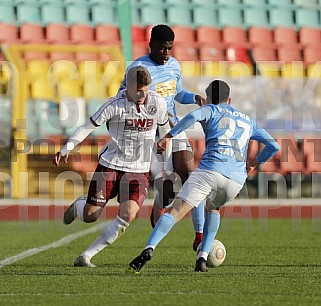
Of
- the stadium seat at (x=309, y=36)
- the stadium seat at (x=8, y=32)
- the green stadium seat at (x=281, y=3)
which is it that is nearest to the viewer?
the stadium seat at (x=8, y=32)

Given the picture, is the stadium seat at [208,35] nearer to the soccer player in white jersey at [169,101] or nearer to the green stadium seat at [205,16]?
the green stadium seat at [205,16]

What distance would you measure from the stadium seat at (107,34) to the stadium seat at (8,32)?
1751 millimetres

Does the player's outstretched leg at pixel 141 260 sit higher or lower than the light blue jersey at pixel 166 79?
lower

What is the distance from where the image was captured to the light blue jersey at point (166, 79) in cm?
959

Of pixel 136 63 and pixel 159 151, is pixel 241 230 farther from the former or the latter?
pixel 159 151

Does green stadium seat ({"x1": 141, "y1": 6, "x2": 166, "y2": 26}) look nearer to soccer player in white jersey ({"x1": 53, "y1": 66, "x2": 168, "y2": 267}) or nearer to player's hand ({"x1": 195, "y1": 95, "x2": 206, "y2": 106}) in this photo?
player's hand ({"x1": 195, "y1": 95, "x2": 206, "y2": 106})

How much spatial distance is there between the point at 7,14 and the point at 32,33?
833 mm

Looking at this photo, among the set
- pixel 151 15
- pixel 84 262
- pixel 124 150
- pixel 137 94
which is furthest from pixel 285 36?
pixel 84 262

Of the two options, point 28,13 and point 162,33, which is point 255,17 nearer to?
point 28,13

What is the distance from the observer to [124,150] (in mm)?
8852

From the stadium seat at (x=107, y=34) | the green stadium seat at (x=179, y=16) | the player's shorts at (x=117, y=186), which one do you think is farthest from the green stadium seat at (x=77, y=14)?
the player's shorts at (x=117, y=186)

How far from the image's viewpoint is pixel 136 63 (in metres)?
9.41

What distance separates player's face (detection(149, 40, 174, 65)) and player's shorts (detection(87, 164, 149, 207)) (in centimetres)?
122

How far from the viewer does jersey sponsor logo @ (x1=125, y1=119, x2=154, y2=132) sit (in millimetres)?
8672
